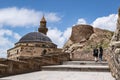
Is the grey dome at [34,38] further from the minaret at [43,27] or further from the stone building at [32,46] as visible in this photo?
the minaret at [43,27]

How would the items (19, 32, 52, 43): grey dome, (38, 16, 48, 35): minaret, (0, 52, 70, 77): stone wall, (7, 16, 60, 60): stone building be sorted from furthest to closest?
1. (38, 16, 48, 35): minaret
2. (19, 32, 52, 43): grey dome
3. (7, 16, 60, 60): stone building
4. (0, 52, 70, 77): stone wall

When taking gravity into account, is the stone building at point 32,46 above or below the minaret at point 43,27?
below

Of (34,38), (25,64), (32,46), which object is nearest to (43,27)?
(34,38)

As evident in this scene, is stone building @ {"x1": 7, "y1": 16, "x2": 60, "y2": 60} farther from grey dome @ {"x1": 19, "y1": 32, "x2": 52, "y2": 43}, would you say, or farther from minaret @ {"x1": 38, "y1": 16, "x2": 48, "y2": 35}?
minaret @ {"x1": 38, "y1": 16, "x2": 48, "y2": 35}

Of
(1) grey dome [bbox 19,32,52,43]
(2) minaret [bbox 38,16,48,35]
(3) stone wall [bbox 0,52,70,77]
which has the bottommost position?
(3) stone wall [bbox 0,52,70,77]

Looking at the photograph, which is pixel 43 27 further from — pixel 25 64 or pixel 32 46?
pixel 25 64

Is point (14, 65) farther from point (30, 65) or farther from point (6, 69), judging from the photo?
point (30, 65)

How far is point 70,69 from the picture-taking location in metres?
10.7

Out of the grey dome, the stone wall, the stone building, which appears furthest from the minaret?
the stone wall

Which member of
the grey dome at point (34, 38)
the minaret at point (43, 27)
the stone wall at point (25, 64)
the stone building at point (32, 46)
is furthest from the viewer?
the minaret at point (43, 27)

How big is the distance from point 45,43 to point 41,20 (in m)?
18.5

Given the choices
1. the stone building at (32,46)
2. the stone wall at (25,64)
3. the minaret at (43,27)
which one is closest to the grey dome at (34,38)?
the stone building at (32,46)

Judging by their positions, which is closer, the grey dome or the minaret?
the grey dome

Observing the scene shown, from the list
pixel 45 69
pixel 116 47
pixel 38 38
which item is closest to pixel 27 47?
pixel 38 38
